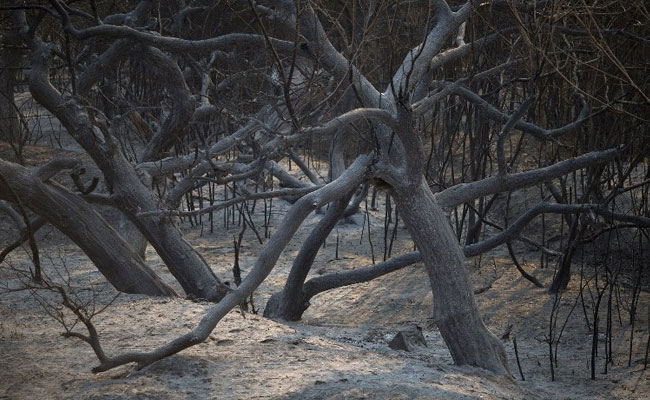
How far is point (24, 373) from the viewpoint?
3.24 metres

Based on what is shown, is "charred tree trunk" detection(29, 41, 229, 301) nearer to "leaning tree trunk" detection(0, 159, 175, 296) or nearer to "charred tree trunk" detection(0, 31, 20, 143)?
"leaning tree trunk" detection(0, 159, 175, 296)

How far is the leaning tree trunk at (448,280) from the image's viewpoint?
3.89 m

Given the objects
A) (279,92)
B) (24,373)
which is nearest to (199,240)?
(279,92)

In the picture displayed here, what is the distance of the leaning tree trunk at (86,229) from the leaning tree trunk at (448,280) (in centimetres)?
166

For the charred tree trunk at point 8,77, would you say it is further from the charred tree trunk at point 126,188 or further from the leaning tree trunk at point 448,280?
the leaning tree trunk at point 448,280

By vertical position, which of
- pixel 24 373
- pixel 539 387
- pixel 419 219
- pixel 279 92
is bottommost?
pixel 539 387

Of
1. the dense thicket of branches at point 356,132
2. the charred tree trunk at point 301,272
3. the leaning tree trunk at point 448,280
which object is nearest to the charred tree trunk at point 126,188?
the dense thicket of branches at point 356,132

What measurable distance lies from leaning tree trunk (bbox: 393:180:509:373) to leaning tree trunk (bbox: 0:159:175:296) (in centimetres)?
166

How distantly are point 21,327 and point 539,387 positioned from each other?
2527 millimetres

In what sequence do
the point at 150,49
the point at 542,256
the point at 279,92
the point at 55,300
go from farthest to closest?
the point at 542,256 → the point at 279,92 → the point at 150,49 → the point at 55,300

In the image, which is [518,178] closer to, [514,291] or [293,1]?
[293,1]

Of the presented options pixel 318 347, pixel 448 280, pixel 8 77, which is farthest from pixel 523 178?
pixel 8 77

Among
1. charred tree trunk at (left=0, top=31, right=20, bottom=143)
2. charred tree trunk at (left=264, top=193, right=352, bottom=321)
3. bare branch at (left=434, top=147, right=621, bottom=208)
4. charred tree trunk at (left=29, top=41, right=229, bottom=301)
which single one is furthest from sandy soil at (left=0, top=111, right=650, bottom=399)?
charred tree trunk at (left=0, top=31, right=20, bottom=143)

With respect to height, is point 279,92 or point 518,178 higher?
point 279,92
